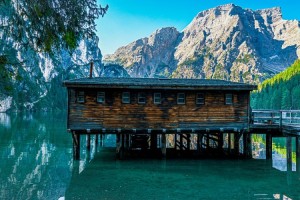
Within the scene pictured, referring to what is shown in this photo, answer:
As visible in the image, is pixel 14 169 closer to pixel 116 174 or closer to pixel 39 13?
pixel 116 174

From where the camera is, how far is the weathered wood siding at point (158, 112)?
29578 mm

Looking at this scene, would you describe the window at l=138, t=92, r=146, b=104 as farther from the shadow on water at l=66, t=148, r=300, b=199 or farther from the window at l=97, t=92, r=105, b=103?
the shadow on water at l=66, t=148, r=300, b=199

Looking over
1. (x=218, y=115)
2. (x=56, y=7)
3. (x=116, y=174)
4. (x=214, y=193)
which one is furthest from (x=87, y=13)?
(x=218, y=115)

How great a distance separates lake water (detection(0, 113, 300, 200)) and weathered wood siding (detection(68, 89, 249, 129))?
3.46m

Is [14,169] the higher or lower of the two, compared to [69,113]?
lower

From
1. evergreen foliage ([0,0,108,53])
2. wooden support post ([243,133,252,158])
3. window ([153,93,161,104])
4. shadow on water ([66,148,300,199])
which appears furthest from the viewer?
wooden support post ([243,133,252,158])

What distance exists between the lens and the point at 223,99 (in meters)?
31.1

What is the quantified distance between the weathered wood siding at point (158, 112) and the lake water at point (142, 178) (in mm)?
3461

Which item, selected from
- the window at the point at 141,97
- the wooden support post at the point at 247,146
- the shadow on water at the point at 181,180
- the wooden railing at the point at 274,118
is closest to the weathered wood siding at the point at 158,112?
the window at the point at 141,97

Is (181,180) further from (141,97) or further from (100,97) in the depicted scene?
(100,97)

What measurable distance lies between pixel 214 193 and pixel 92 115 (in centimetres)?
1367

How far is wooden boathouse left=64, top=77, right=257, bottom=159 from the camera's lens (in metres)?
29.5

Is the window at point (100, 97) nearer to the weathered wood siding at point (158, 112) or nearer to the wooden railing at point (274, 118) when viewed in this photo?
the weathered wood siding at point (158, 112)

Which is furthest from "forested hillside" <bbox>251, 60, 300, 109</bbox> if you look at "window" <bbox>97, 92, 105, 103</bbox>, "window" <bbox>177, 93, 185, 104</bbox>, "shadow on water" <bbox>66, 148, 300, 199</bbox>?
"window" <bbox>97, 92, 105, 103</bbox>
